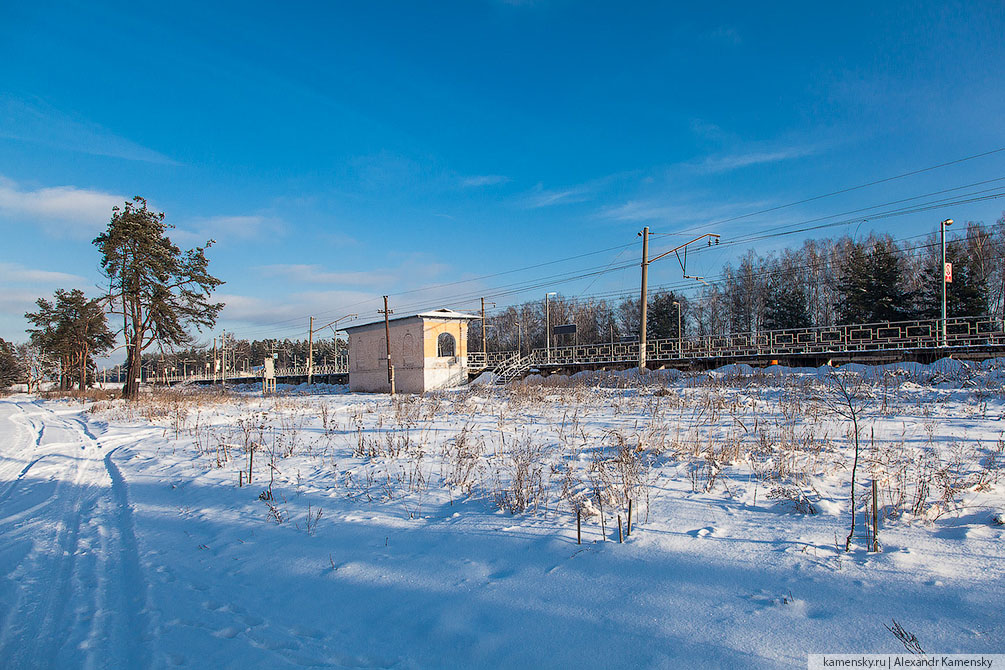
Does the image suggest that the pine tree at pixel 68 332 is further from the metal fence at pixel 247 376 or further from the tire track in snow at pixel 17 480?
the tire track in snow at pixel 17 480

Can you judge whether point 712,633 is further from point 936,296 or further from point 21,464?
point 936,296

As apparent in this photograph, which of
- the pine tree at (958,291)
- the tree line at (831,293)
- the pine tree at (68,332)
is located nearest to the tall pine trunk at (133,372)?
the pine tree at (68,332)

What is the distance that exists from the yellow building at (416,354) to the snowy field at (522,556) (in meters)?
27.0

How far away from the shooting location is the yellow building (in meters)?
34.4

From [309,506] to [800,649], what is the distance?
167 inches

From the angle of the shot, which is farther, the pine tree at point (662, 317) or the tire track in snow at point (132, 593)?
the pine tree at point (662, 317)

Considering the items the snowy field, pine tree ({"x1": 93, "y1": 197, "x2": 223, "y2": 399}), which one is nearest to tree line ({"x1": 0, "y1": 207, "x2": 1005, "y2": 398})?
pine tree ({"x1": 93, "y1": 197, "x2": 223, "y2": 399})

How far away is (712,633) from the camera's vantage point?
→ 2605mm

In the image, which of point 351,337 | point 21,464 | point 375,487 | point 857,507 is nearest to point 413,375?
Answer: point 351,337

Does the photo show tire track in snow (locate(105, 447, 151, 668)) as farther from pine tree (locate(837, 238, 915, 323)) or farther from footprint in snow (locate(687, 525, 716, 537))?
pine tree (locate(837, 238, 915, 323))

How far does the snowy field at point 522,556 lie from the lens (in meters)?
2.68

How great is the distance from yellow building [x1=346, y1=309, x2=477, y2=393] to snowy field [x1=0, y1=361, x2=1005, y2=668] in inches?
1065

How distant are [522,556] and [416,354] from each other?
31725 mm

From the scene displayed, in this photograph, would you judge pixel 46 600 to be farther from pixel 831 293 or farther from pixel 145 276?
pixel 831 293
